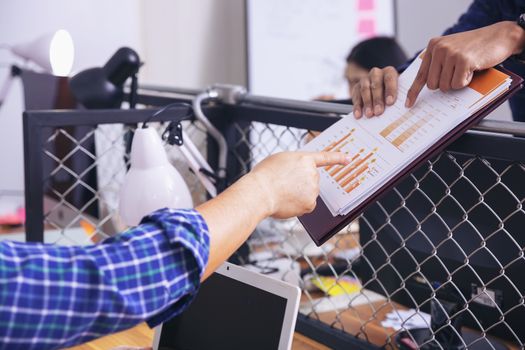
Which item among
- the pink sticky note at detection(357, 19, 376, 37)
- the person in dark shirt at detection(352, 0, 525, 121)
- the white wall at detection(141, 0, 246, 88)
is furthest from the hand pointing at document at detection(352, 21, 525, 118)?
the pink sticky note at detection(357, 19, 376, 37)

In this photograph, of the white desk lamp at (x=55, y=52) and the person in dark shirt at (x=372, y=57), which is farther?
the person in dark shirt at (x=372, y=57)

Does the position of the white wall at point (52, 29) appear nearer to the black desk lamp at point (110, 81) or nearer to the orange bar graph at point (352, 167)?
the black desk lamp at point (110, 81)

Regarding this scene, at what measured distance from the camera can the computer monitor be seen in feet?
2.77

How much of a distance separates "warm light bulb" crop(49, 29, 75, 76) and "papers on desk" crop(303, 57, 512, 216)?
74 centimetres

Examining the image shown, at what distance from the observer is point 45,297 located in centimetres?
56

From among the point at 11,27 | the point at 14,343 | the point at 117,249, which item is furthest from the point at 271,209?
the point at 11,27

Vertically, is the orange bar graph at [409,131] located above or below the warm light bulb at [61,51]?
below

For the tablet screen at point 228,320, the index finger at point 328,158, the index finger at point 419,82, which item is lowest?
the tablet screen at point 228,320

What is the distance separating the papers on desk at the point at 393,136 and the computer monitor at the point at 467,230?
0.19ft

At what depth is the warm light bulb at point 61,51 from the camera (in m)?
1.44

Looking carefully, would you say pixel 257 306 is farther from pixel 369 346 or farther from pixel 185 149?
pixel 185 149

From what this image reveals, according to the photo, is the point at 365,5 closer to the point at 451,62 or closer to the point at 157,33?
the point at 157,33

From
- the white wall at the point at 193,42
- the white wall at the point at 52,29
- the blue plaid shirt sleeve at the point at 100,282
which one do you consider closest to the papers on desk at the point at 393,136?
the blue plaid shirt sleeve at the point at 100,282

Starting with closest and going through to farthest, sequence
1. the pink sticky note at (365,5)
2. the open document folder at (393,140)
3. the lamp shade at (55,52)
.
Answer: the open document folder at (393,140) < the lamp shade at (55,52) < the pink sticky note at (365,5)
